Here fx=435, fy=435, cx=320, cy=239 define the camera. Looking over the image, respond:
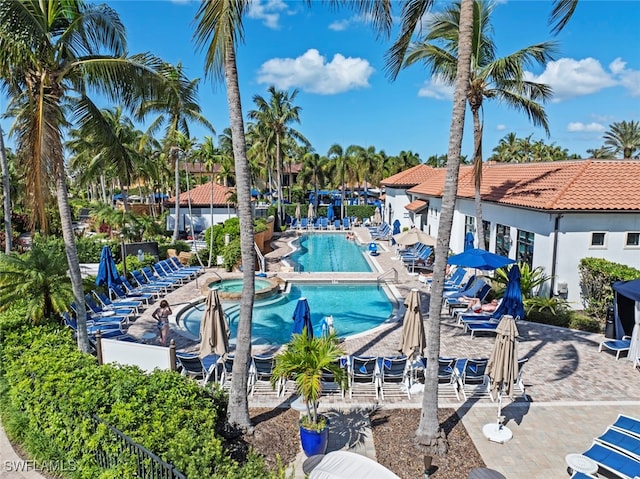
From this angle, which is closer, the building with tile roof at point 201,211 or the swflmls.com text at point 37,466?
the swflmls.com text at point 37,466

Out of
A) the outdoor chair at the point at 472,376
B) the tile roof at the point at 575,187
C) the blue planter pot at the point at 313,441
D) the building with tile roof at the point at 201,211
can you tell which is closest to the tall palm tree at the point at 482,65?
→ the tile roof at the point at 575,187

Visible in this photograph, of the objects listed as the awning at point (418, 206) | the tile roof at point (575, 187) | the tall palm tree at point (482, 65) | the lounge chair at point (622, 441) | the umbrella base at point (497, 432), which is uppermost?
the tall palm tree at point (482, 65)

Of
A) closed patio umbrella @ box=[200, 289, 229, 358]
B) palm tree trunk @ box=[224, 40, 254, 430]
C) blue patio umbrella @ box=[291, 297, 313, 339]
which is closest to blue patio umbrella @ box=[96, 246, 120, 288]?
closed patio umbrella @ box=[200, 289, 229, 358]

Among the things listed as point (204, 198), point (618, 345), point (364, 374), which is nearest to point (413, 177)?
point (204, 198)

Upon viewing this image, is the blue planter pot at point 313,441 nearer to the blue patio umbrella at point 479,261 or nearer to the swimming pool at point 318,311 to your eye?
the swimming pool at point 318,311

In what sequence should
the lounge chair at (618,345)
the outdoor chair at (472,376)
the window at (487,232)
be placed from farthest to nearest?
the window at (487,232) < the lounge chair at (618,345) < the outdoor chair at (472,376)

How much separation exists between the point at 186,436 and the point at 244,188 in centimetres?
400

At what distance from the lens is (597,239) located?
1630 cm

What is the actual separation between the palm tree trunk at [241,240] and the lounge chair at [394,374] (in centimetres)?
337

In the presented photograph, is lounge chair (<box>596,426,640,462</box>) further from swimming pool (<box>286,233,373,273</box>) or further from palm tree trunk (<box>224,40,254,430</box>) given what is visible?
swimming pool (<box>286,233,373,273</box>)

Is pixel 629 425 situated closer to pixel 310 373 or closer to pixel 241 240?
pixel 310 373

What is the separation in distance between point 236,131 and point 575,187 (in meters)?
14.5

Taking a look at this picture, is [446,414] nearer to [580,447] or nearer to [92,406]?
[580,447]

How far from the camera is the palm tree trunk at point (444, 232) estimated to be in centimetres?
719
